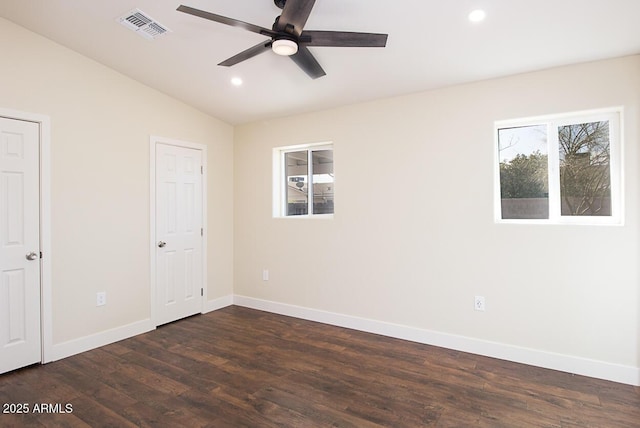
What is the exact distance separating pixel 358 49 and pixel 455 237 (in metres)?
1.90

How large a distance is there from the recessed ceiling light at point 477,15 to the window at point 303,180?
2.05 meters

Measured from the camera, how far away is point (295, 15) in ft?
6.06

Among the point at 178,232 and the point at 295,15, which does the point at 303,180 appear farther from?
the point at 295,15

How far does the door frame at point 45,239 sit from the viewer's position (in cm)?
295

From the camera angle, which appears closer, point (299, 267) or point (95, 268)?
point (95, 268)

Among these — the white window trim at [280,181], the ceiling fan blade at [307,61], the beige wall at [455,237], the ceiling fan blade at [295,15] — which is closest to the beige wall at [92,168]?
the white window trim at [280,181]

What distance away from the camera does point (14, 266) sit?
2.82 meters

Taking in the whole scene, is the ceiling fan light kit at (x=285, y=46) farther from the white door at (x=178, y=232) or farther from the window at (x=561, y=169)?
the white door at (x=178, y=232)

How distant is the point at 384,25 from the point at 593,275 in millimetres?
2529

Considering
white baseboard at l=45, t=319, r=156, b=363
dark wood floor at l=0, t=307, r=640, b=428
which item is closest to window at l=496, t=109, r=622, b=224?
dark wood floor at l=0, t=307, r=640, b=428

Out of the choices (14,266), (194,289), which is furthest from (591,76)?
(14,266)

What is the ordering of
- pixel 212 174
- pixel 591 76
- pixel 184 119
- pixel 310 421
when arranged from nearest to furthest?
pixel 310 421 → pixel 591 76 → pixel 184 119 → pixel 212 174

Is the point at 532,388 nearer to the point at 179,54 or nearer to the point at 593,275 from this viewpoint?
the point at 593,275

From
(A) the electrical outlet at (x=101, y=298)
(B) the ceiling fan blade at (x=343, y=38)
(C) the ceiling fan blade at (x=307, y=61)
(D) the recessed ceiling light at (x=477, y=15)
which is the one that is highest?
(D) the recessed ceiling light at (x=477, y=15)
